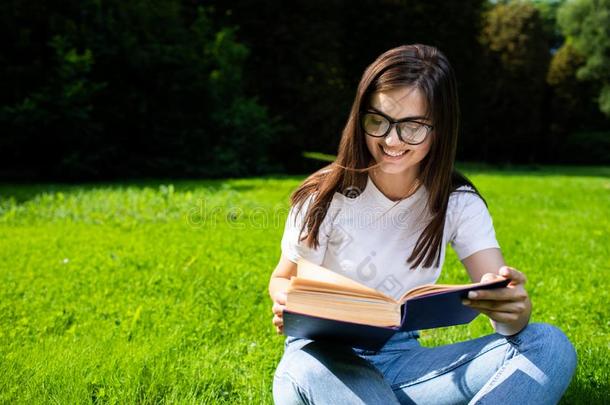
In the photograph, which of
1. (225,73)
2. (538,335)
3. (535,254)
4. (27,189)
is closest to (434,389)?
(538,335)

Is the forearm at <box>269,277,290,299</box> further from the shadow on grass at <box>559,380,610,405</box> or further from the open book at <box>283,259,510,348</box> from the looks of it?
the shadow on grass at <box>559,380,610,405</box>

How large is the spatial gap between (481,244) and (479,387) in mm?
492

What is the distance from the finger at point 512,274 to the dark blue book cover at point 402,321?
25 millimetres

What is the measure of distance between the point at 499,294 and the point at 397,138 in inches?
25.8

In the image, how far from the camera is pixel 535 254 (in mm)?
5637

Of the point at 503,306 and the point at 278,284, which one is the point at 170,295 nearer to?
the point at 278,284

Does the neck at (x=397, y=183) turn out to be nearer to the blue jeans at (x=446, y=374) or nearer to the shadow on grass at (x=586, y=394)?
the blue jeans at (x=446, y=374)

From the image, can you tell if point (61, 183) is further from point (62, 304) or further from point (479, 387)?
point (479, 387)

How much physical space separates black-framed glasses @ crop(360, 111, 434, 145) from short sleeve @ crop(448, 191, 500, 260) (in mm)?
306

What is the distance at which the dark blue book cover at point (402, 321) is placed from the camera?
1646 mm

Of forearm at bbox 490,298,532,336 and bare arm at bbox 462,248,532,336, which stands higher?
bare arm at bbox 462,248,532,336

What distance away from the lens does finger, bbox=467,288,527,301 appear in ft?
5.53

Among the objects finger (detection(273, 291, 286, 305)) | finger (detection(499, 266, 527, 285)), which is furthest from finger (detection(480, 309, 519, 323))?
finger (detection(273, 291, 286, 305))
